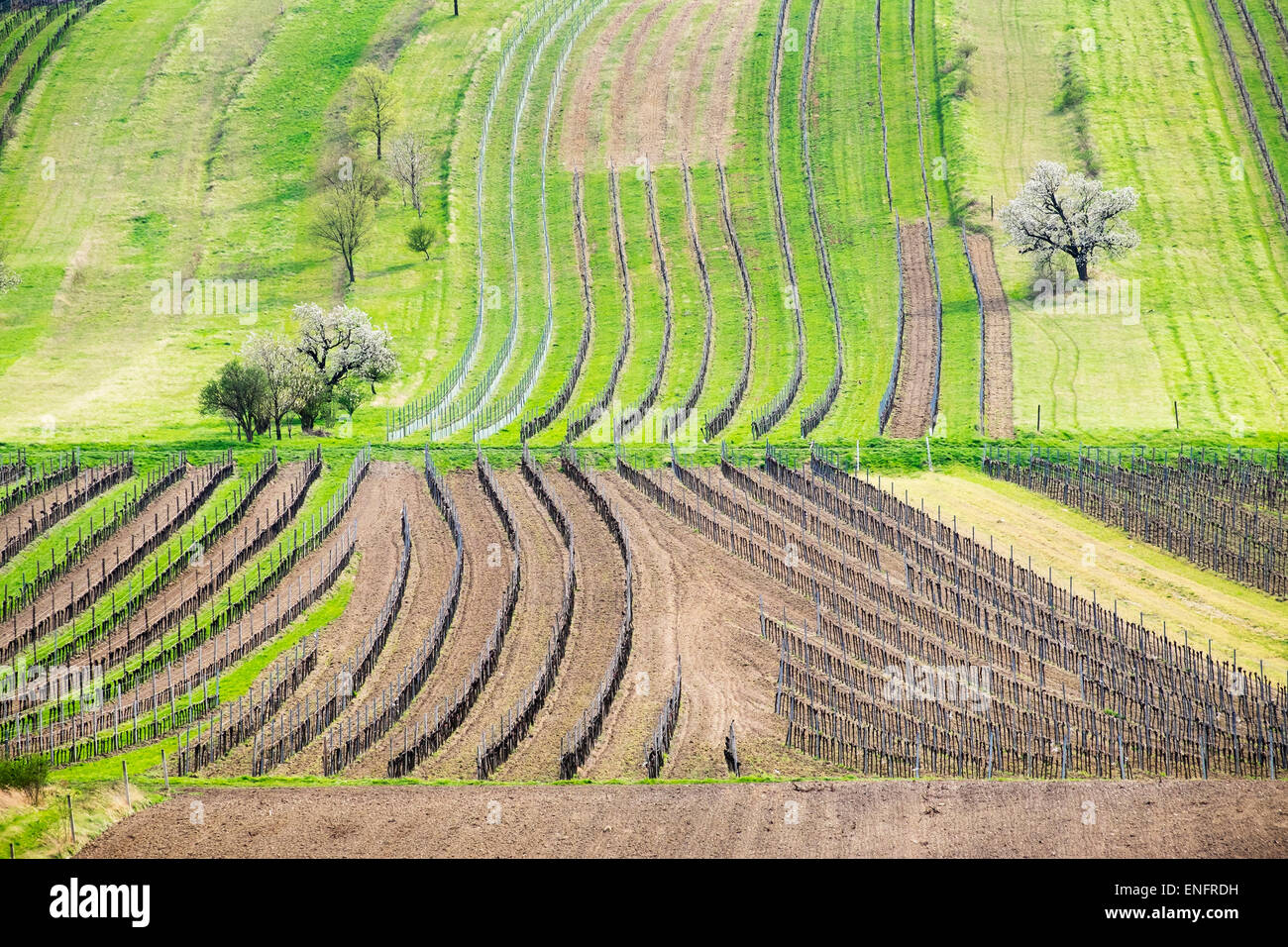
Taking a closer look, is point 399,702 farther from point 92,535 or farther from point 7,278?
point 7,278

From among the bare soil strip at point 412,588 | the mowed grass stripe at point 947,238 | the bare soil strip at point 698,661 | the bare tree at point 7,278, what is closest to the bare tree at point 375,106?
the bare tree at point 7,278

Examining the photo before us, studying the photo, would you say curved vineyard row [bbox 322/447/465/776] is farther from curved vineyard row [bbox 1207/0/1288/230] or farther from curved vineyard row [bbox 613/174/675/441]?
curved vineyard row [bbox 1207/0/1288/230]

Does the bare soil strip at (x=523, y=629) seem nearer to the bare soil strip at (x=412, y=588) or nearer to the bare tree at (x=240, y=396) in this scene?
the bare soil strip at (x=412, y=588)

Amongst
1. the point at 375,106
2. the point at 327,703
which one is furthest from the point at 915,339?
the point at 327,703
